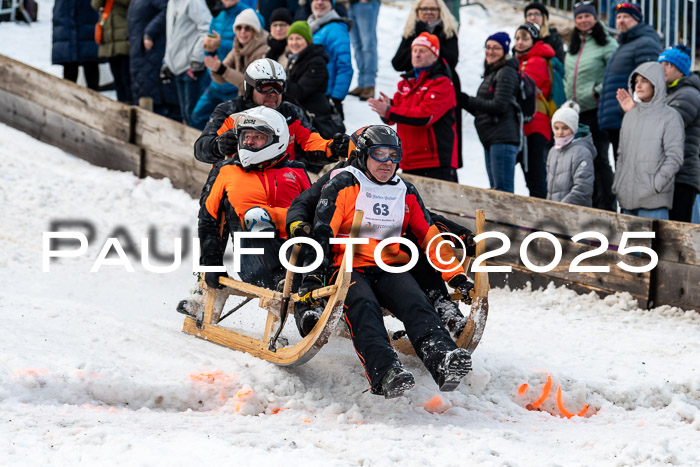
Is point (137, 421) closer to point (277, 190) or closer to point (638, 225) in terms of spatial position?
point (277, 190)

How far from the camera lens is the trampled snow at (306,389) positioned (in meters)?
4.62

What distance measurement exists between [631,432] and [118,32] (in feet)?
26.1

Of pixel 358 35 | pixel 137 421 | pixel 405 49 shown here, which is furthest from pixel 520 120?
pixel 137 421

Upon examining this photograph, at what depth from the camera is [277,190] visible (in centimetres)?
650

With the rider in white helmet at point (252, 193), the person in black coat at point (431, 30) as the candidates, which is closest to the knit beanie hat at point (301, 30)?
the person in black coat at point (431, 30)

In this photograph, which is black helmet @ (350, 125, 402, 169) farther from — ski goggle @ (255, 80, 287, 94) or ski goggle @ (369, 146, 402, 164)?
ski goggle @ (255, 80, 287, 94)

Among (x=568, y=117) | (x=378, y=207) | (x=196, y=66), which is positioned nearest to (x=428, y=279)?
(x=378, y=207)

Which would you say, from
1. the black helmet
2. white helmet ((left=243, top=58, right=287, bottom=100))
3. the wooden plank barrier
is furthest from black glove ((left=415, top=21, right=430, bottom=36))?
the black helmet

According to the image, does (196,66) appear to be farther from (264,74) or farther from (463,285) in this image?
(463,285)

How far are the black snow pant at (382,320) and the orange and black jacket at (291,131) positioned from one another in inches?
55.9

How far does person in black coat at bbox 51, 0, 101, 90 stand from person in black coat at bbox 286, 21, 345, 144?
3.91 metres

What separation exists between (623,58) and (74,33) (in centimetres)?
644

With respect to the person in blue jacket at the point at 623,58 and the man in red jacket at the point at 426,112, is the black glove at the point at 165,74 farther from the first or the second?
the person in blue jacket at the point at 623,58

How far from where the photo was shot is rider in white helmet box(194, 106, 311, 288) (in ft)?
20.8
